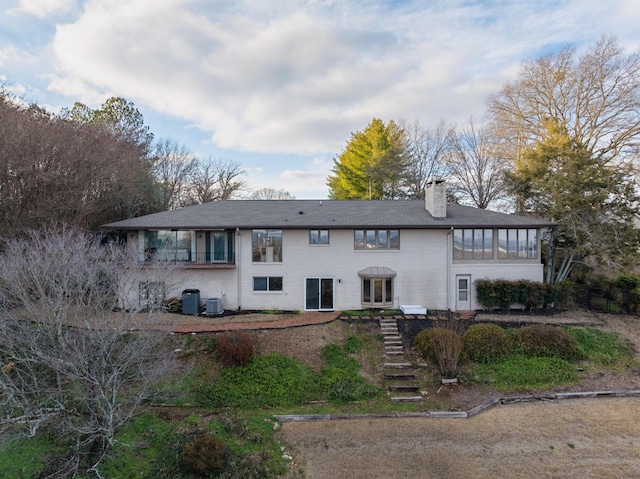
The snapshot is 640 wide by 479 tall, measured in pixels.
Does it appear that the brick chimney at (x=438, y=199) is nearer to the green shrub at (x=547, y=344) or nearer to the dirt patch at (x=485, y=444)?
the green shrub at (x=547, y=344)

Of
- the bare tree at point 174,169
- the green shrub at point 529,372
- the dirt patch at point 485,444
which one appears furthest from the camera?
the bare tree at point 174,169

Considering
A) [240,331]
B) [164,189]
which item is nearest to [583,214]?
[240,331]

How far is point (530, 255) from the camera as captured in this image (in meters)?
17.9

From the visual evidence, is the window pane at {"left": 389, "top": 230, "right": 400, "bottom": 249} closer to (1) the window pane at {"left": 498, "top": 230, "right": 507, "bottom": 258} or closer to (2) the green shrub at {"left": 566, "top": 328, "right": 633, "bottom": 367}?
(1) the window pane at {"left": 498, "top": 230, "right": 507, "bottom": 258}

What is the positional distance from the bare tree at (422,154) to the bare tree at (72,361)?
26.7 metres

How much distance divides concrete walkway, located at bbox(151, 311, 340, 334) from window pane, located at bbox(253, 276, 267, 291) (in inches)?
65.7

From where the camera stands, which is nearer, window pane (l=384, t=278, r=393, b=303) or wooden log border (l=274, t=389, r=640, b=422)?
wooden log border (l=274, t=389, r=640, b=422)

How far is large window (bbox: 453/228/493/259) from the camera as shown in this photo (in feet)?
58.0

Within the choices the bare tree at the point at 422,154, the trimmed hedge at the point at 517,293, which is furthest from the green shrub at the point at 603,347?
the bare tree at the point at 422,154

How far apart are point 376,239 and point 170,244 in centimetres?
1122

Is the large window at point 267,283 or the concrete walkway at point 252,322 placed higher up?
the large window at point 267,283

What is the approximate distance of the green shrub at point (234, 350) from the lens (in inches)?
463

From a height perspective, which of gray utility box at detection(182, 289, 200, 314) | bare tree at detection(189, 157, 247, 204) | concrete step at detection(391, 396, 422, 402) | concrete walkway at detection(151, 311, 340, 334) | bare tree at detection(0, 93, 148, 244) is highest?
bare tree at detection(189, 157, 247, 204)

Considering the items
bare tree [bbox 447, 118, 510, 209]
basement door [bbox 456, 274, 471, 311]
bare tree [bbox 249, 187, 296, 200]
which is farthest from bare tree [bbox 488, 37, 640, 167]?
bare tree [bbox 249, 187, 296, 200]
